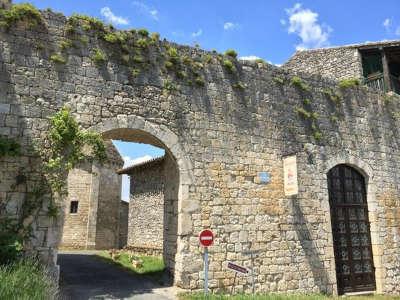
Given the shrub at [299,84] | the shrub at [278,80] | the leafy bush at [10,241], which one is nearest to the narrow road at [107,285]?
the leafy bush at [10,241]

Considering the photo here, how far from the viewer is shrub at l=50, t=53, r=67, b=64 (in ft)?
24.0

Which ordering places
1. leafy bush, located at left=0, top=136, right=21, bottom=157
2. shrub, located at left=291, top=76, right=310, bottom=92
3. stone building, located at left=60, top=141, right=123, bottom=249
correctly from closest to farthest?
leafy bush, located at left=0, top=136, right=21, bottom=157 → shrub, located at left=291, top=76, right=310, bottom=92 → stone building, located at left=60, top=141, right=123, bottom=249

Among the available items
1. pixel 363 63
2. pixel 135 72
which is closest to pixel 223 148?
pixel 135 72

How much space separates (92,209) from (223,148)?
1394 centimetres

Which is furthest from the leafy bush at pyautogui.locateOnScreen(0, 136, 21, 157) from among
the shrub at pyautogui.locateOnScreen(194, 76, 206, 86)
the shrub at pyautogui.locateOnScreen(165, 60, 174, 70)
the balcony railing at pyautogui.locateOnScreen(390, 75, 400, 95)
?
the balcony railing at pyautogui.locateOnScreen(390, 75, 400, 95)

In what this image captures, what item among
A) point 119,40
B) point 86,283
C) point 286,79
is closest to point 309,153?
point 286,79

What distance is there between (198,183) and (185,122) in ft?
4.51

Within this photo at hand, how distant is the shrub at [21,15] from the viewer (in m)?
7.07

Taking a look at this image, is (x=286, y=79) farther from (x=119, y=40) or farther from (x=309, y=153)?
(x=119, y=40)

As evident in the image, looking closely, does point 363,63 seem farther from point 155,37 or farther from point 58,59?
point 58,59

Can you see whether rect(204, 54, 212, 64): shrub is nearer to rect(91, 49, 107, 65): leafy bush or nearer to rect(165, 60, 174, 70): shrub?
rect(165, 60, 174, 70): shrub

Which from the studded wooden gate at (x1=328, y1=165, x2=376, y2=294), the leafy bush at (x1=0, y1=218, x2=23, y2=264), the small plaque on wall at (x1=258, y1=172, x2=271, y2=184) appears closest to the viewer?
the leafy bush at (x1=0, y1=218, x2=23, y2=264)

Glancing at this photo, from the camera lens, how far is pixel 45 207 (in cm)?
671

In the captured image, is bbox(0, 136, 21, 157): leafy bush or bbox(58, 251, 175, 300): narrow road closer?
bbox(0, 136, 21, 157): leafy bush
